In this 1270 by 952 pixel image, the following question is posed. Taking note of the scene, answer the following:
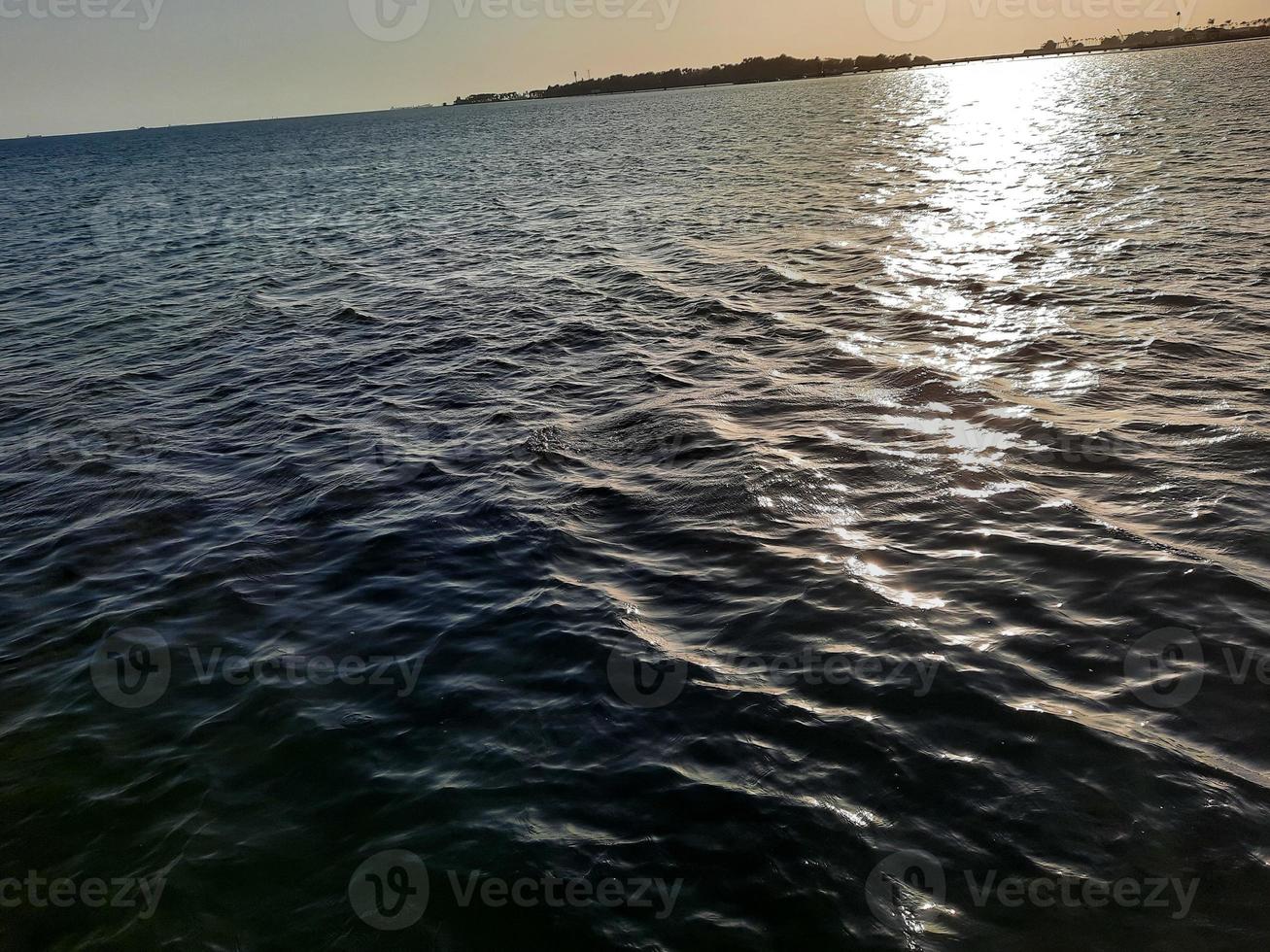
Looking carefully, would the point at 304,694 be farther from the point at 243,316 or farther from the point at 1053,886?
the point at 243,316

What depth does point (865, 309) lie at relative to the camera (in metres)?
20.7

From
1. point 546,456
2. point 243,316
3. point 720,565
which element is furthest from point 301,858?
point 243,316

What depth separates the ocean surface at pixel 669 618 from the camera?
6172 mm

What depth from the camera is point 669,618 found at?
9.36 m

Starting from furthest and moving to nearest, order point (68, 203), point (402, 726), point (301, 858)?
point (68, 203), point (402, 726), point (301, 858)

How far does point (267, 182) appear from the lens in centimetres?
7931

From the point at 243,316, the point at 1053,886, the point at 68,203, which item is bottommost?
the point at 1053,886

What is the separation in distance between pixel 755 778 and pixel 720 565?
3.59 metres

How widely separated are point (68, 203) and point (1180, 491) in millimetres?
87409

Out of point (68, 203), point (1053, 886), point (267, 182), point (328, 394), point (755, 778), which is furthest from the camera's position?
point (267, 182)

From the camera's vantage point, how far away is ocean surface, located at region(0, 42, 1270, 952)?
20.2 feet

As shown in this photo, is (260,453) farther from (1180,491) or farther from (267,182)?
(267,182)

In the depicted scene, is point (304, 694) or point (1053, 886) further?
point (304, 694)

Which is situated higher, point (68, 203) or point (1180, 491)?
point (68, 203)
